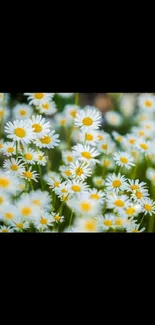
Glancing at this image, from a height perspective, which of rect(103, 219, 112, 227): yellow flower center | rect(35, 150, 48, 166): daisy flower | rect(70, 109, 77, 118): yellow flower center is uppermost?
rect(70, 109, 77, 118): yellow flower center

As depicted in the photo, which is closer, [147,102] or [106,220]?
[106,220]

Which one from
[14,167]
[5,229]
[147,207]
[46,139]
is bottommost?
[5,229]

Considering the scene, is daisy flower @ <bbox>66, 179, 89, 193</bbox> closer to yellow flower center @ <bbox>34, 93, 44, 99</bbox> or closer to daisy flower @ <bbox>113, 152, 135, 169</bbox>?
daisy flower @ <bbox>113, 152, 135, 169</bbox>

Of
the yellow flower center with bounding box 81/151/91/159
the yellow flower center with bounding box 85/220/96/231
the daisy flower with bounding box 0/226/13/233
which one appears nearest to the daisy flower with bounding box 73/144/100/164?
the yellow flower center with bounding box 81/151/91/159

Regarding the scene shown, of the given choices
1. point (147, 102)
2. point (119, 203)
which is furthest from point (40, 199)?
point (147, 102)

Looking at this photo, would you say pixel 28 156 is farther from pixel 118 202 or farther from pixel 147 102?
pixel 147 102

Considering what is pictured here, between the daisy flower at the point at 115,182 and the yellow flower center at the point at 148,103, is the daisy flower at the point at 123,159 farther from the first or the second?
the yellow flower center at the point at 148,103
